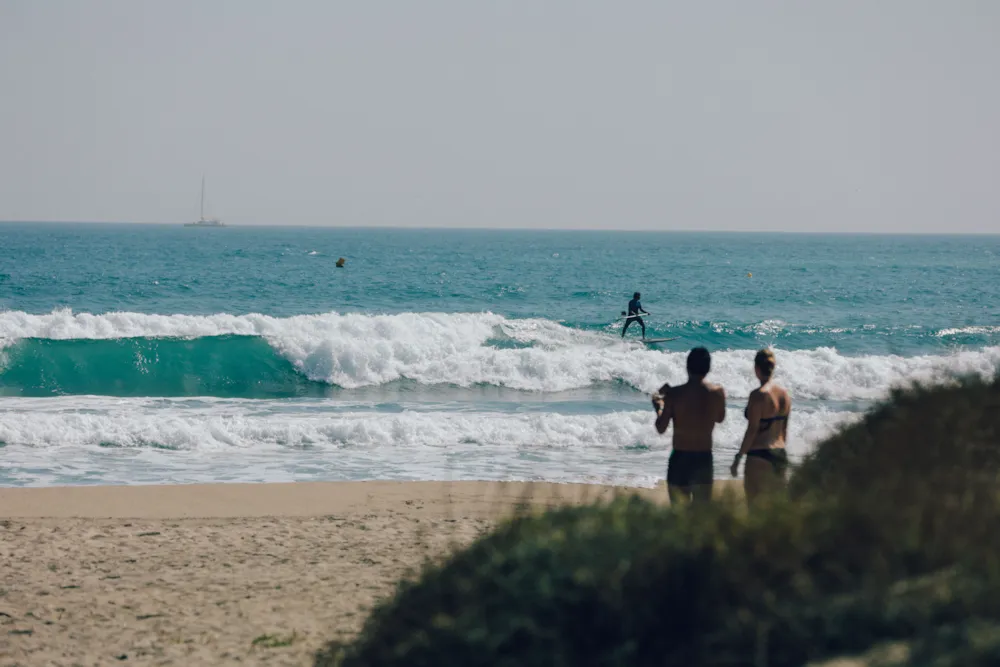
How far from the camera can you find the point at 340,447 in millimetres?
14617

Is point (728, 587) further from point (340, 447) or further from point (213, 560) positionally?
point (340, 447)

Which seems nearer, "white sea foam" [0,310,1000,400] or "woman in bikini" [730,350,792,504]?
"woman in bikini" [730,350,792,504]

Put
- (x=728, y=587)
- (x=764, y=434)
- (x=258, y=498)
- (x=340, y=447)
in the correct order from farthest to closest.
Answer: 1. (x=340, y=447)
2. (x=258, y=498)
3. (x=764, y=434)
4. (x=728, y=587)

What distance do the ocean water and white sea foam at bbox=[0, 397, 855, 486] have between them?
46 mm

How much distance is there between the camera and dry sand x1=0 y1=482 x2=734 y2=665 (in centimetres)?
628

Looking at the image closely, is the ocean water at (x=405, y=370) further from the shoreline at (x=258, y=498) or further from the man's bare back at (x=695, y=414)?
the man's bare back at (x=695, y=414)

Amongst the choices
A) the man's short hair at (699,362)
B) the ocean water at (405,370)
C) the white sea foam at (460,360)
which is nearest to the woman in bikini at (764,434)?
the man's short hair at (699,362)

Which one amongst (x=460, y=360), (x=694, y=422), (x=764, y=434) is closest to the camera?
(x=694, y=422)

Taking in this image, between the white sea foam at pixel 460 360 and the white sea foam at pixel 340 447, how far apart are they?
242 inches

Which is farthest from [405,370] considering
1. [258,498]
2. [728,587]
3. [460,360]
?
[728,587]

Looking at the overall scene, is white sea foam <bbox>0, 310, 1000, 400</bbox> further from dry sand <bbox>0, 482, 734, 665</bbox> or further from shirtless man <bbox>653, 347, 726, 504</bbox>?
shirtless man <bbox>653, 347, 726, 504</bbox>

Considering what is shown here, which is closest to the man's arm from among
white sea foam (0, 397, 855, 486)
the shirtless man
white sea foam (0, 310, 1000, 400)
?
the shirtless man

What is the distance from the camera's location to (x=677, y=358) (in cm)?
2477

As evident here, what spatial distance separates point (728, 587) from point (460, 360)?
2010 cm
